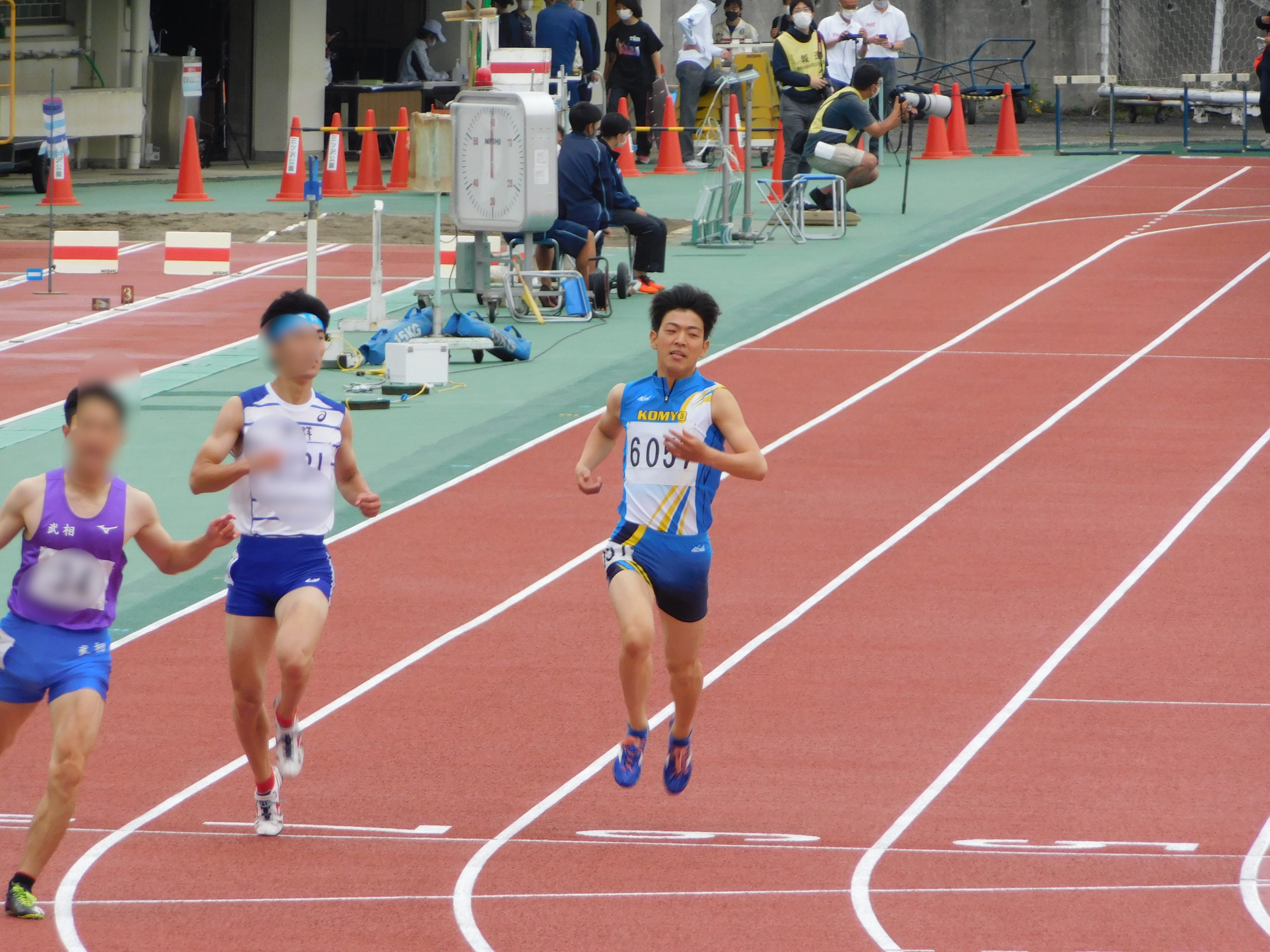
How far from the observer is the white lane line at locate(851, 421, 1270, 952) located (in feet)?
20.6

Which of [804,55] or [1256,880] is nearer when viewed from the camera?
[1256,880]

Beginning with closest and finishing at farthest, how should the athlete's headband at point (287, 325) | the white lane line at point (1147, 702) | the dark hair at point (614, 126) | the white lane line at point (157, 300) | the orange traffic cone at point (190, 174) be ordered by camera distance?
the athlete's headband at point (287, 325) → the white lane line at point (1147, 702) → the white lane line at point (157, 300) → the dark hair at point (614, 126) → the orange traffic cone at point (190, 174)

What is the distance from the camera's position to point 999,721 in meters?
8.48

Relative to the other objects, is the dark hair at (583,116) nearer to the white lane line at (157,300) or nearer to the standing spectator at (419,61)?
the white lane line at (157,300)

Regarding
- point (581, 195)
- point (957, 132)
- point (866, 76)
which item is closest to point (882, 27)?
point (957, 132)

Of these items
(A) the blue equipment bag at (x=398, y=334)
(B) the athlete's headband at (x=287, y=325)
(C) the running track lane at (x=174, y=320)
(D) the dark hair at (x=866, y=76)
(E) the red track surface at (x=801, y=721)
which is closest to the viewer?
(E) the red track surface at (x=801, y=721)

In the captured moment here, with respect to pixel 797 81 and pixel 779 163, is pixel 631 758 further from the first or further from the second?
pixel 779 163

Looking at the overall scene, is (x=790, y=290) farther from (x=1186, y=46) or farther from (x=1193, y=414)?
(x=1186, y=46)

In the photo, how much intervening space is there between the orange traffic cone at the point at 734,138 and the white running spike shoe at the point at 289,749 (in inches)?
594

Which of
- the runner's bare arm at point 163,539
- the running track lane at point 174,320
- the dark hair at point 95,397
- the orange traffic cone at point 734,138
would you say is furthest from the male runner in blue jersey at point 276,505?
the orange traffic cone at point 734,138

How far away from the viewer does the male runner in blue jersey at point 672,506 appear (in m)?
7.02

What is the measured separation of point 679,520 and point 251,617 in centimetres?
156

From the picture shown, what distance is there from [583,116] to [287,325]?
452 inches

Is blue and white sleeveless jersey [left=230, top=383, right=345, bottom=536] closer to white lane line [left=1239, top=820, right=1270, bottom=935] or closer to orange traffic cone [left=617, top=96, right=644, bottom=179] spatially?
white lane line [left=1239, top=820, right=1270, bottom=935]
